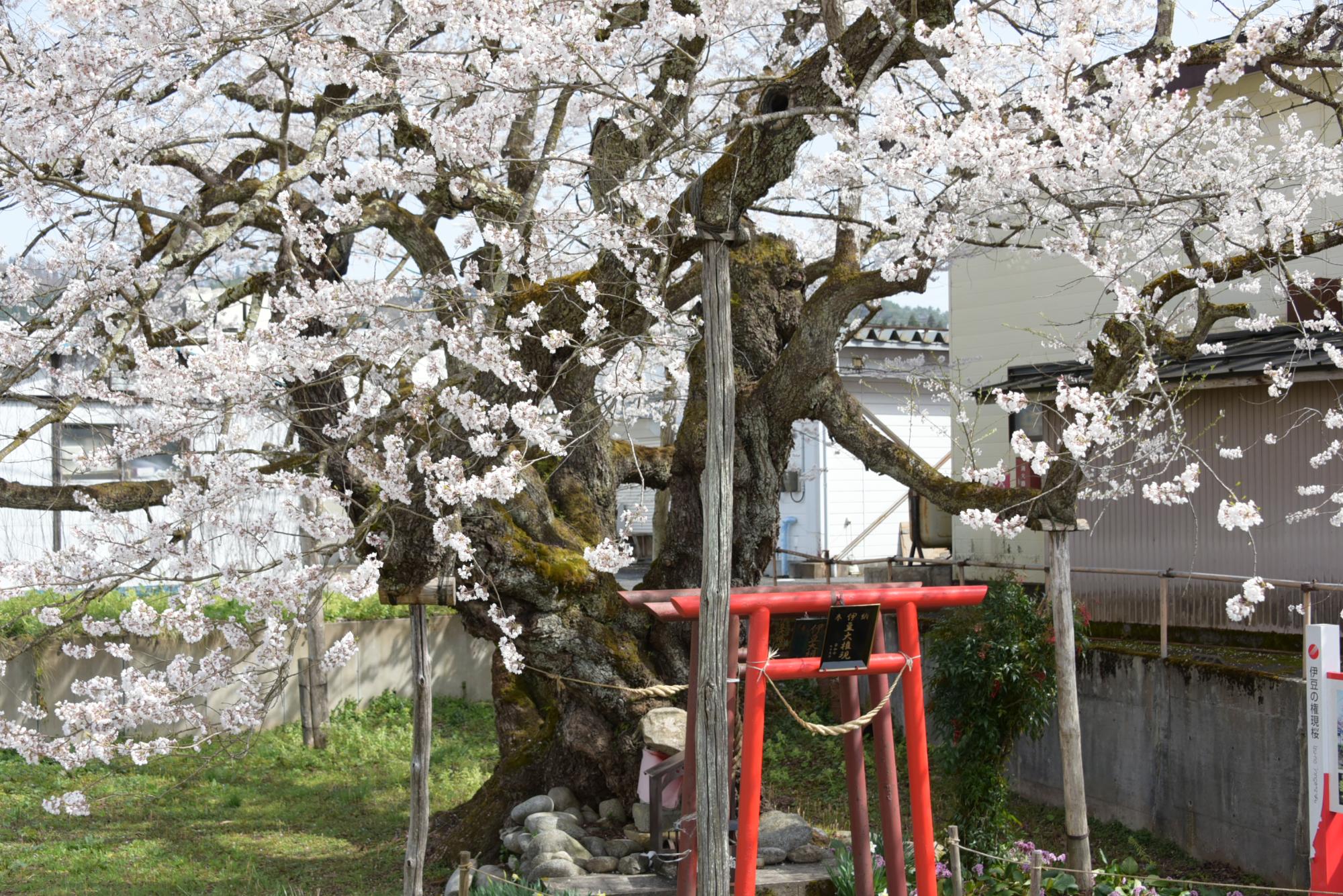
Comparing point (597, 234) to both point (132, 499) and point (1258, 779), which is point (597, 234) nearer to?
point (132, 499)

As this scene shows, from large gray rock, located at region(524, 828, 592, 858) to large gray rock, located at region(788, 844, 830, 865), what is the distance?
4.67 feet

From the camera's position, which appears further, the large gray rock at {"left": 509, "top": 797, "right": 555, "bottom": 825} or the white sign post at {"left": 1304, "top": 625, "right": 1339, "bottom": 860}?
the large gray rock at {"left": 509, "top": 797, "right": 555, "bottom": 825}

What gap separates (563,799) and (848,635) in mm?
3799

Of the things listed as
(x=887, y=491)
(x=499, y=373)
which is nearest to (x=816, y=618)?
(x=499, y=373)

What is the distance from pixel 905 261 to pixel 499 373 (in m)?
2.82

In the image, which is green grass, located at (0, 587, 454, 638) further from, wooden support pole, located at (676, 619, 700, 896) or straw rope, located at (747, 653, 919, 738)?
straw rope, located at (747, 653, 919, 738)

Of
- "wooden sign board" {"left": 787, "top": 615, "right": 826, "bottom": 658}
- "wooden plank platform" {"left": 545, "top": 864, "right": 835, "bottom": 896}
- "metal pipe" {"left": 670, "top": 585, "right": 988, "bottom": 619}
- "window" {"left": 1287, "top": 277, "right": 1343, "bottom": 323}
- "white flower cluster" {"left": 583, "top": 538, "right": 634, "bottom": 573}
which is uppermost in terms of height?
"window" {"left": 1287, "top": 277, "right": 1343, "bottom": 323}

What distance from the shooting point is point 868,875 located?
662cm

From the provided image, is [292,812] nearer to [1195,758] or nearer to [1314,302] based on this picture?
[1195,758]

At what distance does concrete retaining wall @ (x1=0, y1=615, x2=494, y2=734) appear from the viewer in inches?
488

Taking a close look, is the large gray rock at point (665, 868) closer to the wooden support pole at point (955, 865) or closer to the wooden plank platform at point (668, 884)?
the wooden plank platform at point (668, 884)

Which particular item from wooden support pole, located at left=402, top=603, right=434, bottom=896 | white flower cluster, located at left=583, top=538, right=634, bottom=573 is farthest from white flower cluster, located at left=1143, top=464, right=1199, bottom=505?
wooden support pole, located at left=402, top=603, right=434, bottom=896

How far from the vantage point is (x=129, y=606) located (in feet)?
41.6

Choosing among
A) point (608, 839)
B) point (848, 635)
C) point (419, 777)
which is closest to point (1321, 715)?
point (848, 635)
